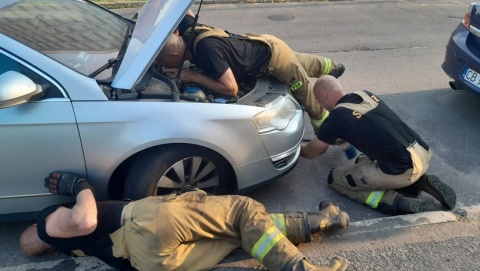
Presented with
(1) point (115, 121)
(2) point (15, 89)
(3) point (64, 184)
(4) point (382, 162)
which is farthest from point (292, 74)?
(2) point (15, 89)

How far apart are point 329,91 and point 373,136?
56 centimetres

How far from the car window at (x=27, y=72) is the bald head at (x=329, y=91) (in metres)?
2.04

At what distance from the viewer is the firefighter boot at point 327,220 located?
10.3 feet

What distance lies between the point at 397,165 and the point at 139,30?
2.13 m

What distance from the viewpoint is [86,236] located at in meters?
2.86

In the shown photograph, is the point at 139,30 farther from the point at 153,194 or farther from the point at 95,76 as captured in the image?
the point at 153,194

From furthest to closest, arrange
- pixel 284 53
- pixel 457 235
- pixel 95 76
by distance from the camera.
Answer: pixel 284 53 < pixel 457 235 < pixel 95 76

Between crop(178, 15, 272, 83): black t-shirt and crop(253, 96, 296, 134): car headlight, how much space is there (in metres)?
0.56

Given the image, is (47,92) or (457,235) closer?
(47,92)

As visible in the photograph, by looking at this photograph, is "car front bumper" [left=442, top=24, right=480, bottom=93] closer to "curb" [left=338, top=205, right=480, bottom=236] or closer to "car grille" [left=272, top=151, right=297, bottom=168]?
"curb" [left=338, top=205, right=480, bottom=236]

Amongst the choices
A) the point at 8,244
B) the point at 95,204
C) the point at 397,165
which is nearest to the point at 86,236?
the point at 95,204

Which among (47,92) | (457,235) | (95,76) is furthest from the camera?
(457,235)

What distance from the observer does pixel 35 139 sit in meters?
2.81

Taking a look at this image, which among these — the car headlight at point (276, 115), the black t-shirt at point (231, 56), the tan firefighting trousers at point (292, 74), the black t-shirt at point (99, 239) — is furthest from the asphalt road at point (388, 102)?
the black t-shirt at point (231, 56)
